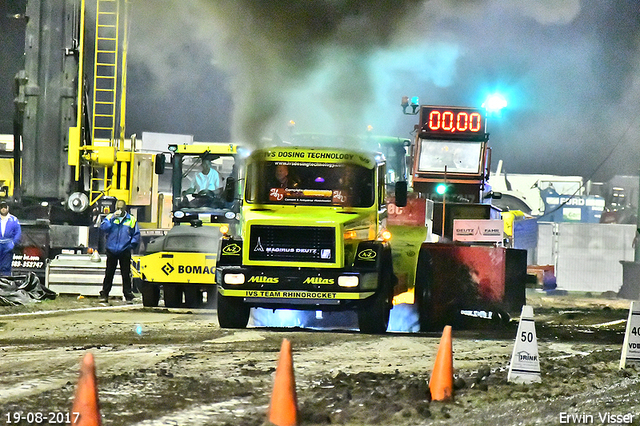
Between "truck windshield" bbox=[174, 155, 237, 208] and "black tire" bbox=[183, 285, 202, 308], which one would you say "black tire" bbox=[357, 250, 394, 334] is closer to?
"truck windshield" bbox=[174, 155, 237, 208]

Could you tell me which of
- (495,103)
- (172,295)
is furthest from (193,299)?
(495,103)

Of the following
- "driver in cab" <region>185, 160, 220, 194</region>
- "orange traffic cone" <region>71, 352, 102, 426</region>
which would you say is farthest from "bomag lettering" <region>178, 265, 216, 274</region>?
"orange traffic cone" <region>71, 352, 102, 426</region>

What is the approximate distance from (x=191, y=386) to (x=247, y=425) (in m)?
1.57

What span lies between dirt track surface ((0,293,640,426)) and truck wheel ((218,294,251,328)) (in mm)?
203

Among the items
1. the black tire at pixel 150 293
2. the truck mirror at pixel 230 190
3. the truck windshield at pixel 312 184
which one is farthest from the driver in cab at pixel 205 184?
the truck windshield at pixel 312 184

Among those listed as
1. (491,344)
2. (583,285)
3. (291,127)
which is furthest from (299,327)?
(583,285)

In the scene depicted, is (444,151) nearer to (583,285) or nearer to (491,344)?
(491,344)

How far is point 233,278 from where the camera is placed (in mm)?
11938

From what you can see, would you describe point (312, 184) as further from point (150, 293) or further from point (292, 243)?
point (150, 293)

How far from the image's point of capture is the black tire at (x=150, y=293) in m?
16.2

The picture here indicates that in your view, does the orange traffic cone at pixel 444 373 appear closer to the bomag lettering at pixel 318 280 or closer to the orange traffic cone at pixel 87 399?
the orange traffic cone at pixel 87 399

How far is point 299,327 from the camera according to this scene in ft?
46.1

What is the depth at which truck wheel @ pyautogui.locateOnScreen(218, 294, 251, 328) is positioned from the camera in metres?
12.3

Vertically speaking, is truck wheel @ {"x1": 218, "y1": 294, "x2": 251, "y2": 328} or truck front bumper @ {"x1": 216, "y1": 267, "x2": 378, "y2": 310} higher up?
truck front bumper @ {"x1": 216, "y1": 267, "x2": 378, "y2": 310}
